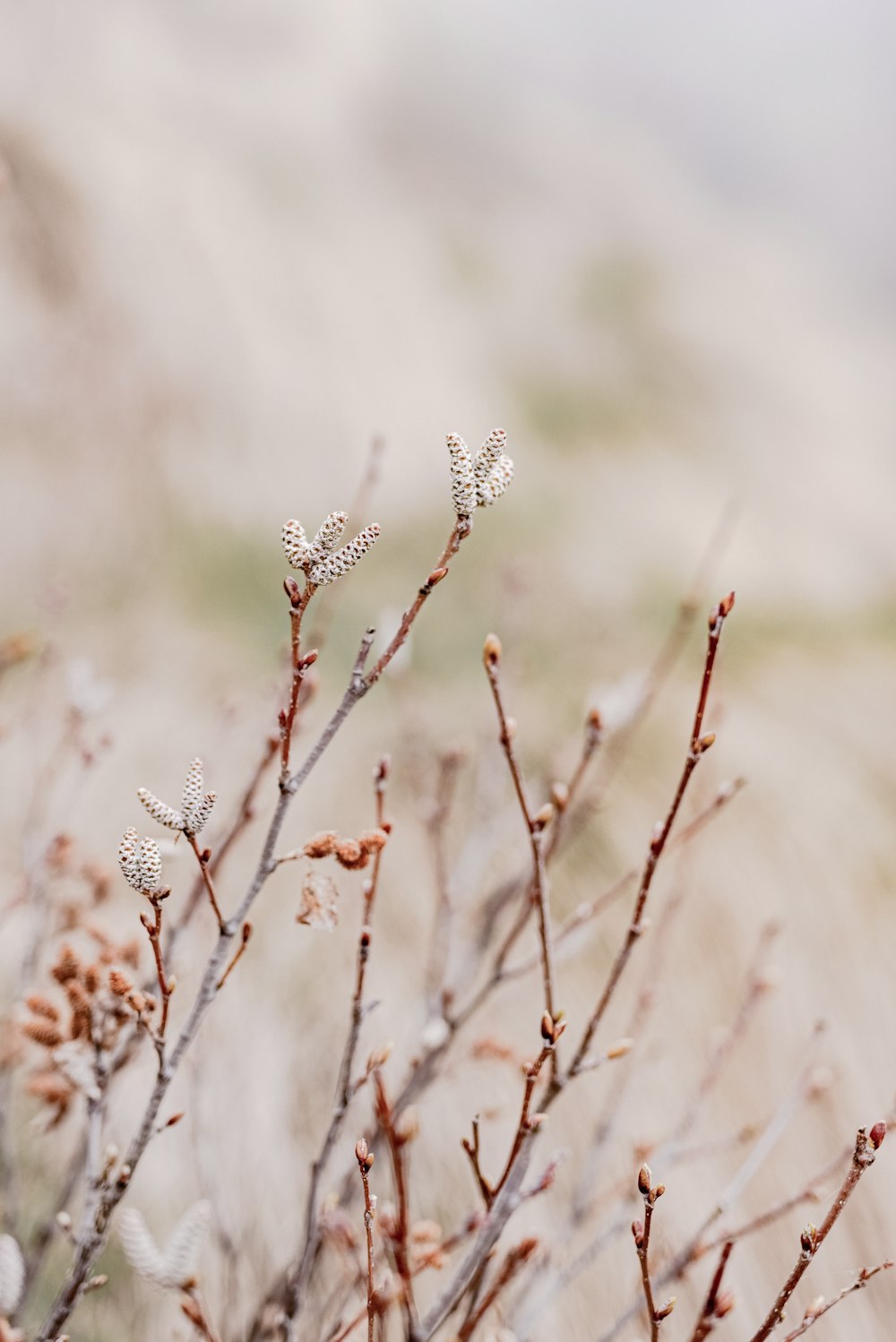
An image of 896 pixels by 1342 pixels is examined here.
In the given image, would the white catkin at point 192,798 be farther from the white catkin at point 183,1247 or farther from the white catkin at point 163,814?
the white catkin at point 183,1247

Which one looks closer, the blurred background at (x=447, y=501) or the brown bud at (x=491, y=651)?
the brown bud at (x=491, y=651)

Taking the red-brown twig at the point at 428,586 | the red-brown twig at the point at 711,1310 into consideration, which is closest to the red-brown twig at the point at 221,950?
the red-brown twig at the point at 428,586

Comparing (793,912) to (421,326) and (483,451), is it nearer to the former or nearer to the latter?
(483,451)

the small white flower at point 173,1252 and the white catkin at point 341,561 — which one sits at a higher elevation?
the white catkin at point 341,561

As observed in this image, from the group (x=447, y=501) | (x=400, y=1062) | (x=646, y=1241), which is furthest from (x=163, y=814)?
(x=447, y=501)

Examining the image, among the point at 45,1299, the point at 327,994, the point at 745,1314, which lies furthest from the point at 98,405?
the point at 745,1314

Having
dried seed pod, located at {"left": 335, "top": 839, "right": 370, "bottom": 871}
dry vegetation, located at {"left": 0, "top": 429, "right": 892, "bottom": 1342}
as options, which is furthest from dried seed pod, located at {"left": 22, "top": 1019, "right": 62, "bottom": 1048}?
dried seed pod, located at {"left": 335, "top": 839, "right": 370, "bottom": 871}

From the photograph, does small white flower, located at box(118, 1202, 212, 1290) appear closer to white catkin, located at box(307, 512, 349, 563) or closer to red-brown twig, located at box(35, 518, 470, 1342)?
red-brown twig, located at box(35, 518, 470, 1342)
